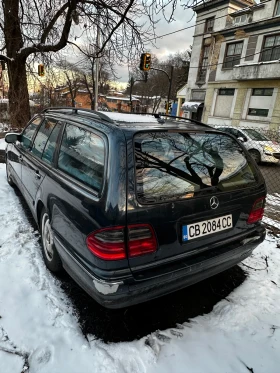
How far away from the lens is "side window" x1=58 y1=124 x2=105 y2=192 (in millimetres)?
1875

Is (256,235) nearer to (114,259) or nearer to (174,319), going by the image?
(174,319)

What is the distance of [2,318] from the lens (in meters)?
2.04

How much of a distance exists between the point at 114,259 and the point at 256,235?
1565 mm

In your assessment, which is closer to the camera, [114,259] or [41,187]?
[114,259]

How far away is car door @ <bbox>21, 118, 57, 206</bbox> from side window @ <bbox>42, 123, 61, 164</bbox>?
0.09 metres

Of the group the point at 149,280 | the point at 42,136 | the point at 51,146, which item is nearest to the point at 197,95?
the point at 42,136

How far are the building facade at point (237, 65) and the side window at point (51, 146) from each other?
66.7 feet

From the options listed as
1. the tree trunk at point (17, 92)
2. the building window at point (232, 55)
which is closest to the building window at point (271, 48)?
the building window at point (232, 55)

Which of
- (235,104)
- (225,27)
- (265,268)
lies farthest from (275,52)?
(265,268)

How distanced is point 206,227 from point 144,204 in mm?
627

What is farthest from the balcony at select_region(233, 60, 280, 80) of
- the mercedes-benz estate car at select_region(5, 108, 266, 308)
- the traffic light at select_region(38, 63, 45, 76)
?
the mercedes-benz estate car at select_region(5, 108, 266, 308)

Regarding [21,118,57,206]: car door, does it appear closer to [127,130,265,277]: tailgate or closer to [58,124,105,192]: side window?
[58,124,105,192]: side window

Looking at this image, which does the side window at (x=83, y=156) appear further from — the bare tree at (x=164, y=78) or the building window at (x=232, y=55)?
the bare tree at (x=164, y=78)

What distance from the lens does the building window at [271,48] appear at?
19766 millimetres
